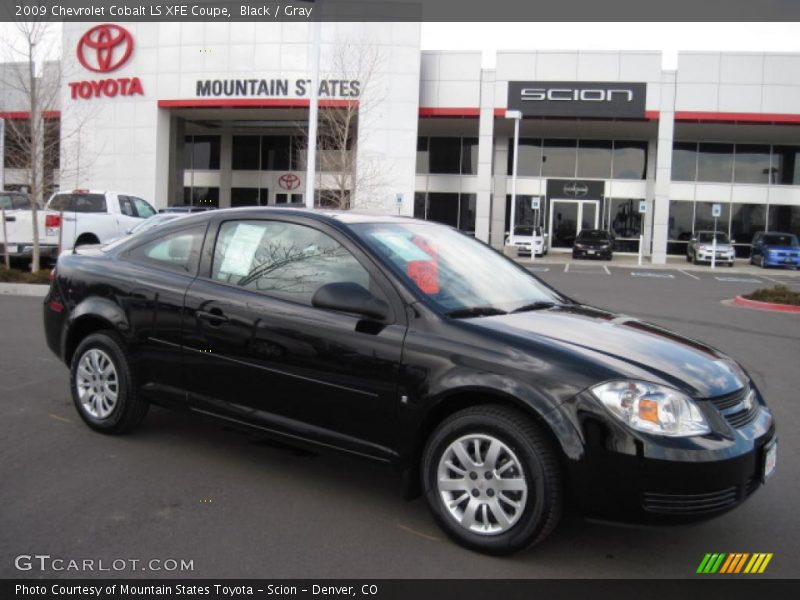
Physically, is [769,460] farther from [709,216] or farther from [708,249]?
[709,216]

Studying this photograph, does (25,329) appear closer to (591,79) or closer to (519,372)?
(519,372)

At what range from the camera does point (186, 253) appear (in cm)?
486

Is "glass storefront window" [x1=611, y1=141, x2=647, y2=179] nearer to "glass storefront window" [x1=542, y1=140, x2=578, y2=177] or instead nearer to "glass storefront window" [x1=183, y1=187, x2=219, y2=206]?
"glass storefront window" [x1=542, y1=140, x2=578, y2=177]

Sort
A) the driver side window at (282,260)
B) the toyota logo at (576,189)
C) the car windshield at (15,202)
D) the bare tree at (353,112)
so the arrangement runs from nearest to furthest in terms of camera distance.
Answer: the driver side window at (282,260) < the car windshield at (15,202) < the bare tree at (353,112) < the toyota logo at (576,189)

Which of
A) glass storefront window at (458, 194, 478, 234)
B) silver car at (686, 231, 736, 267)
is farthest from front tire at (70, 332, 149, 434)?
glass storefront window at (458, 194, 478, 234)

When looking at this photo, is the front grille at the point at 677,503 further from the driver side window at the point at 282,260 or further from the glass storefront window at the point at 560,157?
the glass storefront window at the point at 560,157

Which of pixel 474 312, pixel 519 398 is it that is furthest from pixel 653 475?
pixel 474 312

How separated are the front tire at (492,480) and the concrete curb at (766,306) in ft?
41.9

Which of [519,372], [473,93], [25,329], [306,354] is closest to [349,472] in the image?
[306,354]

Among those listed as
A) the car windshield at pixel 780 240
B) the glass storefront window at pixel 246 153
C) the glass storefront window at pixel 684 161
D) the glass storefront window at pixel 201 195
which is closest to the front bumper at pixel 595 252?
the car windshield at pixel 780 240

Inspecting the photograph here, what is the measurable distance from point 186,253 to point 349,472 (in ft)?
5.88

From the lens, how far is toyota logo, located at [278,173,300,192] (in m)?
40.0

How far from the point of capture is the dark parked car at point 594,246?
3369 cm

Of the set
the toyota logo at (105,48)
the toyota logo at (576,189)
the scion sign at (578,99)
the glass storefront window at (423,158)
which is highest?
the toyota logo at (105,48)
